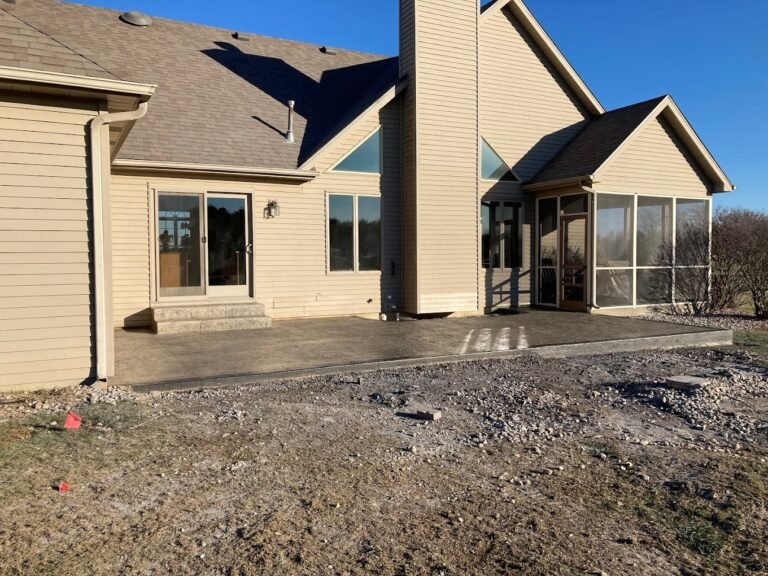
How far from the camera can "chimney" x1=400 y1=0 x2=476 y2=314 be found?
1233 cm

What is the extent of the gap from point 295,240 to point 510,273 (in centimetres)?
521

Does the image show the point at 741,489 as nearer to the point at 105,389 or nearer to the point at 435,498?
the point at 435,498

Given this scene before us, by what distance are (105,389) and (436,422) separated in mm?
3390

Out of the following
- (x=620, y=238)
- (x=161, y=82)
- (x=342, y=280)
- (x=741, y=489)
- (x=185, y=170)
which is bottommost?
(x=741, y=489)

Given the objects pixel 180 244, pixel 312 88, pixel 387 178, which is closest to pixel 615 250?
pixel 387 178

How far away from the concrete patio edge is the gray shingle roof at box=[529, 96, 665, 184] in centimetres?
425

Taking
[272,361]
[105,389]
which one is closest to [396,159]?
[272,361]

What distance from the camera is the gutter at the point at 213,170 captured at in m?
10.1

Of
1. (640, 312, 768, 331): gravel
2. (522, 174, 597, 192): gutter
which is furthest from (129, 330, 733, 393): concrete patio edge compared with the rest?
(522, 174, 597, 192): gutter

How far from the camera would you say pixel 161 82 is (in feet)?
39.6

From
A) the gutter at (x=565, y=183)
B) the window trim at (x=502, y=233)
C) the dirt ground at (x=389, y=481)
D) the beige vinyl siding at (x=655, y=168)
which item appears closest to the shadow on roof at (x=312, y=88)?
the window trim at (x=502, y=233)

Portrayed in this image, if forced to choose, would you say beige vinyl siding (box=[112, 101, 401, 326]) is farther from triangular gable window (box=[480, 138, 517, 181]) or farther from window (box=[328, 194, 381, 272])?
triangular gable window (box=[480, 138, 517, 181])

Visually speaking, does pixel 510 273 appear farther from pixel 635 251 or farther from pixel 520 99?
pixel 520 99

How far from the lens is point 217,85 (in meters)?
12.7
